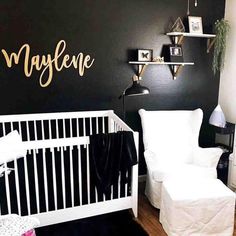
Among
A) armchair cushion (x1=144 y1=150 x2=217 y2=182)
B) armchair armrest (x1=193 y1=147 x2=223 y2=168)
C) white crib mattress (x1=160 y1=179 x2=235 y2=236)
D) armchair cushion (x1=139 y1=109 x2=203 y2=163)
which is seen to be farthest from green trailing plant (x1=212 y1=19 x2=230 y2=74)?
white crib mattress (x1=160 y1=179 x2=235 y2=236)

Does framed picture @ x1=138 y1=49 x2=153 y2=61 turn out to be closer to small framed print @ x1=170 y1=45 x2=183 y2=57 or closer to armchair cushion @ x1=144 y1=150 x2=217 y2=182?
small framed print @ x1=170 y1=45 x2=183 y2=57

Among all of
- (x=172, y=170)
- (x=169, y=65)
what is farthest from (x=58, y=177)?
(x=169, y=65)

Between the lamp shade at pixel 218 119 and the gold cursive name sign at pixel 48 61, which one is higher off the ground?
the gold cursive name sign at pixel 48 61

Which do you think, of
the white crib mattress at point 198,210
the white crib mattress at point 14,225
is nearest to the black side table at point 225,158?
the white crib mattress at point 198,210

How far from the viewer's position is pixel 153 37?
308cm

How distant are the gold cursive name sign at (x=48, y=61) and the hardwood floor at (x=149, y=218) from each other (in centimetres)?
157

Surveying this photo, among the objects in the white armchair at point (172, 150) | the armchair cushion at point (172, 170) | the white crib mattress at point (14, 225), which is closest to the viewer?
the white crib mattress at point (14, 225)

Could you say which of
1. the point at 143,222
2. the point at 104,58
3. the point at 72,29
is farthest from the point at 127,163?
the point at 72,29

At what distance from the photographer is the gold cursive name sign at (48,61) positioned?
260 centimetres

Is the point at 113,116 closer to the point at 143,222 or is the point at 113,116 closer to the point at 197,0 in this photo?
the point at 143,222

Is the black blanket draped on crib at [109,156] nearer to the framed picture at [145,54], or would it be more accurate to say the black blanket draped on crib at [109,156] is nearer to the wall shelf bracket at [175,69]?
the framed picture at [145,54]

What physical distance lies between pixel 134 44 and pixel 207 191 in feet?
5.79

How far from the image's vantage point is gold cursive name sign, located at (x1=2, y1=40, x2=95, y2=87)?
2.60 metres

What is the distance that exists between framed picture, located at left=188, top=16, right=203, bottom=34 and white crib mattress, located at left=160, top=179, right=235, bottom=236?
1.88m
